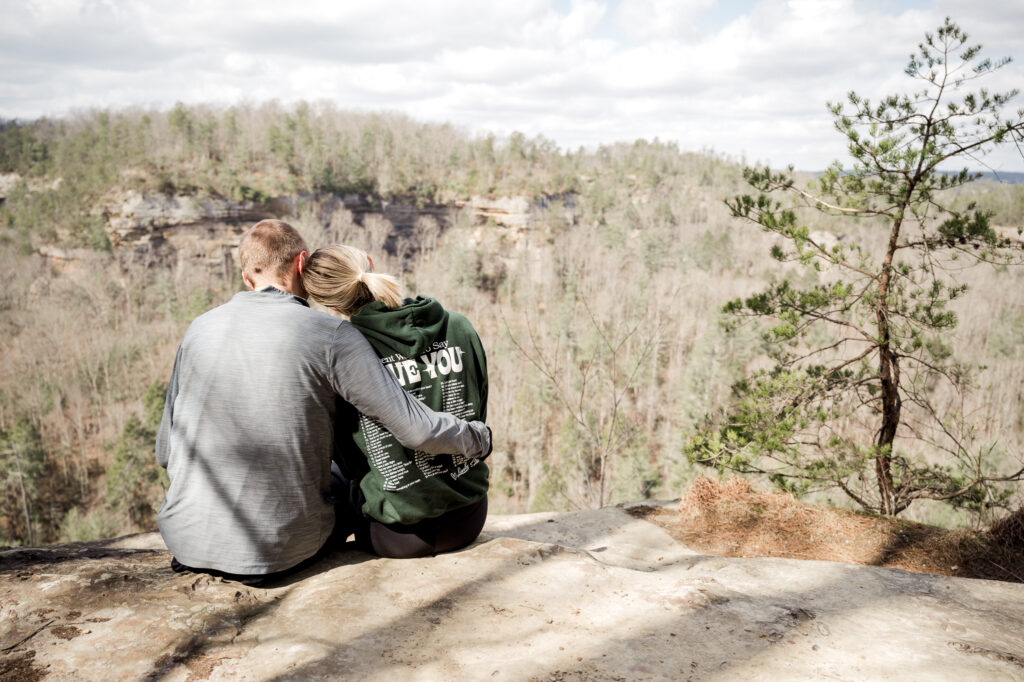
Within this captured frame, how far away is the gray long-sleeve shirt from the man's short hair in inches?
3.7

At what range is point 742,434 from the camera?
5637 millimetres

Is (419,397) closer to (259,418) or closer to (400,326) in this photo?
(400,326)

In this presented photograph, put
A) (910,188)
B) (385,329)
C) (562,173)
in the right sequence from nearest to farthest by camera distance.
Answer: (385,329), (910,188), (562,173)

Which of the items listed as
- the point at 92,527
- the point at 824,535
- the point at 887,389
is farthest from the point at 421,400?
the point at 92,527

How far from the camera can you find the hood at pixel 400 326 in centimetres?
251

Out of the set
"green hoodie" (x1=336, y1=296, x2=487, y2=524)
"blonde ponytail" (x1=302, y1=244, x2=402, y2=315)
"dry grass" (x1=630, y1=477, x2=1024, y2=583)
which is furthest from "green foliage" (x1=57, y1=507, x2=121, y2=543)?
"blonde ponytail" (x1=302, y1=244, x2=402, y2=315)

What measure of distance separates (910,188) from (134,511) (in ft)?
97.9

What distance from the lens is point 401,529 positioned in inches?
108

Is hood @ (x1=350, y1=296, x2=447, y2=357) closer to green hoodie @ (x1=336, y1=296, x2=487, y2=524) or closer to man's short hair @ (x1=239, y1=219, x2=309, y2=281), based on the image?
green hoodie @ (x1=336, y1=296, x2=487, y2=524)

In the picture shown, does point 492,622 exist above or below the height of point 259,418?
below

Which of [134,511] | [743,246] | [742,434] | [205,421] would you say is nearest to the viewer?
[205,421]

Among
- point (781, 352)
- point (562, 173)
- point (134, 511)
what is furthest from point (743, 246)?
point (781, 352)

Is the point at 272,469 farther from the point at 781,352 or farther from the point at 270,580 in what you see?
the point at 781,352

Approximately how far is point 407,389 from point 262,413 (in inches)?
22.4
